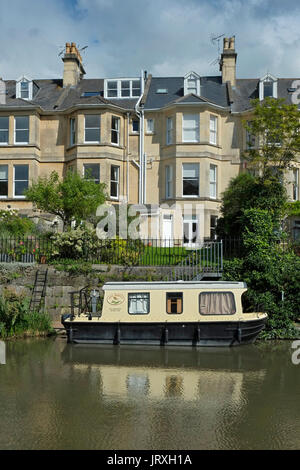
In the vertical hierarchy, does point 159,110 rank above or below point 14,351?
above

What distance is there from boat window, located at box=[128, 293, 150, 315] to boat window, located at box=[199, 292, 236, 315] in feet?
5.88

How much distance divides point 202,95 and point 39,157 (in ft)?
40.8

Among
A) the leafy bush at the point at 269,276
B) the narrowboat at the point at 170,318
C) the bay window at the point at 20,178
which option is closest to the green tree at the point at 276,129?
the leafy bush at the point at 269,276

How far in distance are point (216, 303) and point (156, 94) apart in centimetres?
2277

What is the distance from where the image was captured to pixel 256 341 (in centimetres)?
1570

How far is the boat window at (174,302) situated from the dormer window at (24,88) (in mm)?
24412

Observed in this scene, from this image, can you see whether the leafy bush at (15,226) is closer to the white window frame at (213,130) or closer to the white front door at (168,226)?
the white front door at (168,226)

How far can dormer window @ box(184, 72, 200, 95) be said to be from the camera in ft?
108

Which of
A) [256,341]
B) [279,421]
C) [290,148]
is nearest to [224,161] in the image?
[290,148]

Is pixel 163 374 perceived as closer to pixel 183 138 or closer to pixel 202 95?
pixel 183 138

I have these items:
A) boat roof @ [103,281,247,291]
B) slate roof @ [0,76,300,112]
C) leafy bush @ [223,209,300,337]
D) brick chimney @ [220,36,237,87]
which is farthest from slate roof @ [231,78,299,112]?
boat roof @ [103,281,247,291]

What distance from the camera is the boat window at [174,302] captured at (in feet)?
49.7

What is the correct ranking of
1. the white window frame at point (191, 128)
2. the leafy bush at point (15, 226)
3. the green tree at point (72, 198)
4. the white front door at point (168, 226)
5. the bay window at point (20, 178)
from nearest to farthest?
the leafy bush at point (15, 226) < the green tree at point (72, 198) < the white front door at point (168, 226) < the white window frame at point (191, 128) < the bay window at point (20, 178)

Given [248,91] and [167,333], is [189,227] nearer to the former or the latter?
[248,91]
